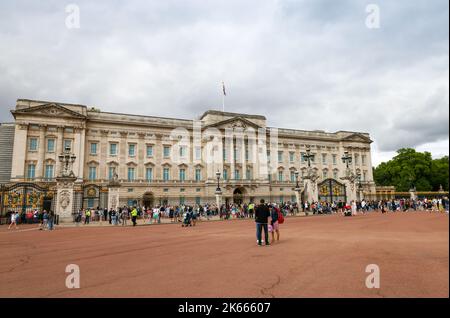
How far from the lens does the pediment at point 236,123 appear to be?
54.0 metres

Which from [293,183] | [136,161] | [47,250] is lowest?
[47,250]

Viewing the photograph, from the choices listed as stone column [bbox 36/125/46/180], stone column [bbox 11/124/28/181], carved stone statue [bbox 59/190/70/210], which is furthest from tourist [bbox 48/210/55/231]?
stone column [bbox 11/124/28/181]

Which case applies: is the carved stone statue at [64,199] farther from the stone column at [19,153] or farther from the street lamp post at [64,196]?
the stone column at [19,153]

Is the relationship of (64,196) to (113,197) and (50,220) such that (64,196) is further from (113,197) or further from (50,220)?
(50,220)

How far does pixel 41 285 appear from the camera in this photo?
6133 mm

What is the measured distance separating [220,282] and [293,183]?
56.3m

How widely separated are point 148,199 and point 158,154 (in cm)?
810

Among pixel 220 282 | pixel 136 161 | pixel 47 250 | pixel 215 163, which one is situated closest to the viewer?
pixel 220 282

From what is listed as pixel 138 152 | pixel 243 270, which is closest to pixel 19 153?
pixel 138 152

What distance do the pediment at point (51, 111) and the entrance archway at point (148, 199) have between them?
15.7 metres

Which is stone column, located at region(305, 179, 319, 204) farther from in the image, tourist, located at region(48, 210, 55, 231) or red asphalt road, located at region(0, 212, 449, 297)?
tourist, located at region(48, 210, 55, 231)

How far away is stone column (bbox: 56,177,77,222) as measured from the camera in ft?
83.9
